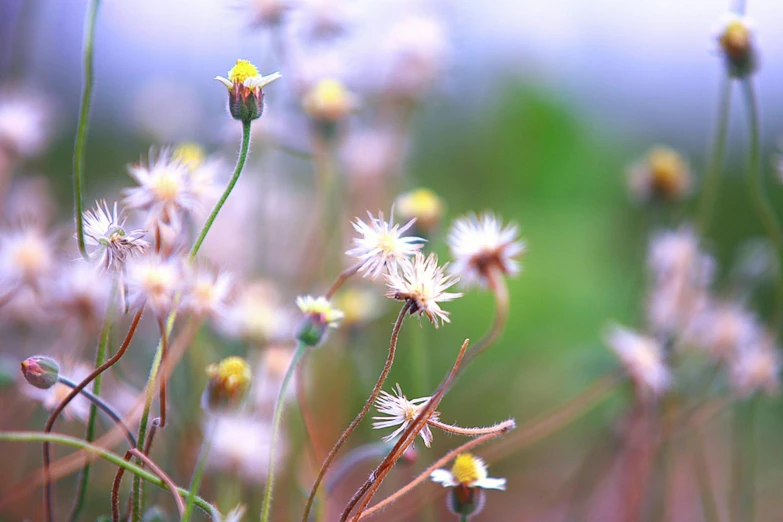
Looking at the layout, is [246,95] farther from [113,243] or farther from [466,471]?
[466,471]

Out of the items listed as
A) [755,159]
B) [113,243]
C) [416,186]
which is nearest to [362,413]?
[113,243]

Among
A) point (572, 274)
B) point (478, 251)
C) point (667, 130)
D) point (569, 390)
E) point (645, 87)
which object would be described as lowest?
point (478, 251)

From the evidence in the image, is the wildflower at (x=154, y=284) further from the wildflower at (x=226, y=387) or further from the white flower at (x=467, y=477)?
the white flower at (x=467, y=477)

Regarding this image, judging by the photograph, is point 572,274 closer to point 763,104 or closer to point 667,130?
point 667,130

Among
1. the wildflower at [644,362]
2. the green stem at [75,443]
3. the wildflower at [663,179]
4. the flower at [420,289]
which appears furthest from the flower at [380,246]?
the wildflower at [663,179]

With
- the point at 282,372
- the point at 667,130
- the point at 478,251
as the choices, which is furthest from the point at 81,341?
the point at 667,130

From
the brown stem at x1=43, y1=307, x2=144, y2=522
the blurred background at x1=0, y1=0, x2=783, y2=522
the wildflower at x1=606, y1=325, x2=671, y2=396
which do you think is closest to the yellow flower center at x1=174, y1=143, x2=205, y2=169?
the blurred background at x1=0, y1=0, x2=783, y2=522

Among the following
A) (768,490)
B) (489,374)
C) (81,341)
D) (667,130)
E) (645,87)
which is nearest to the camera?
(81,341)
